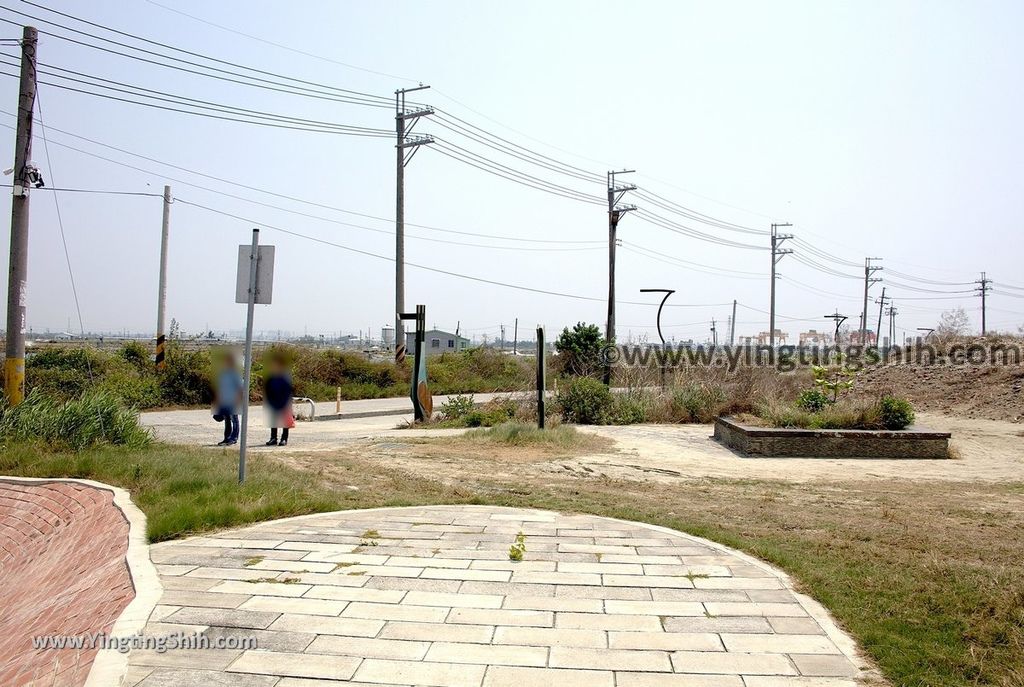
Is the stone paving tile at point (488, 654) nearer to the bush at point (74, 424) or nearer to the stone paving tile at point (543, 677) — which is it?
the stone paving tile at point (543, 677)

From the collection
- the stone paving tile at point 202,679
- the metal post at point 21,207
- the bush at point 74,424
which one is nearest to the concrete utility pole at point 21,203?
the metal post at point 21,207

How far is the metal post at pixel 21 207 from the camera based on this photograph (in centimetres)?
1255

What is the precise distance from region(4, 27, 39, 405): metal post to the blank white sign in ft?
20.5

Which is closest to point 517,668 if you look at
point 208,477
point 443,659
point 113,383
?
point 443,659

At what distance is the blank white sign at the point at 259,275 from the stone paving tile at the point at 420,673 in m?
5.20

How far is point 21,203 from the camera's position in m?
12.6

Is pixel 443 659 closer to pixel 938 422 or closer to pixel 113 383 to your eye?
pixel 938 422

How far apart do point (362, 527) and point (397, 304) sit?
26.0 m

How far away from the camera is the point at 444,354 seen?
41469mm

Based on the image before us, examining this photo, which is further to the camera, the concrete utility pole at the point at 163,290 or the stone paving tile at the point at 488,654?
the concrete utility pole at the point at 163,290

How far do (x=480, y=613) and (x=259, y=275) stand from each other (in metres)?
5.01

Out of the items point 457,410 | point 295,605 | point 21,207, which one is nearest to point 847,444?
point 457,410

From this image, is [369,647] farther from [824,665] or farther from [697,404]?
[697,404]

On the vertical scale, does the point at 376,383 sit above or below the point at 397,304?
below
